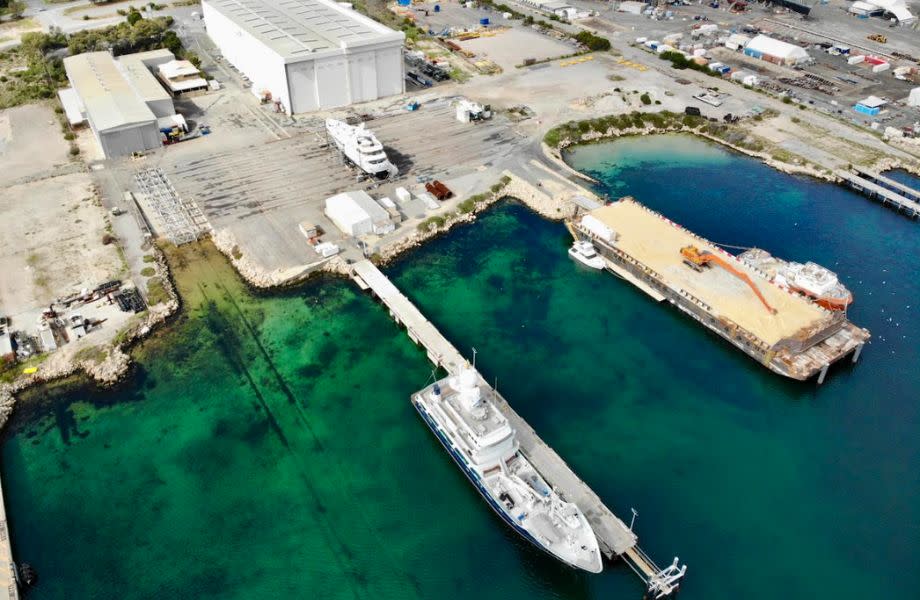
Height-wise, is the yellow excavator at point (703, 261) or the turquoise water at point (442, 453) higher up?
the yellow excavator at point (703, 261)

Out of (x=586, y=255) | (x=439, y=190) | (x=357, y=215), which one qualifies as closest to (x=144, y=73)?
(x=357, y=215)

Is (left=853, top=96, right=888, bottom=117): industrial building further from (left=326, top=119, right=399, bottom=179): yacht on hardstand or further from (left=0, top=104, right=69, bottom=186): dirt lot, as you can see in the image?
(left=0, top=104, right=69, bottom=186): dirt lot

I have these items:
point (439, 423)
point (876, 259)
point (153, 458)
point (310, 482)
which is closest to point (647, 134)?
point (876, 259)

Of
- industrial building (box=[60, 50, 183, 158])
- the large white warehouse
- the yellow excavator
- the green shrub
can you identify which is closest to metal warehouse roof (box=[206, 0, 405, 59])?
the large white warehouse

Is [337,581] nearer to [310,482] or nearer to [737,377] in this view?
[310,482]

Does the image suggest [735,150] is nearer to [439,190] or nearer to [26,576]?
[439,190]

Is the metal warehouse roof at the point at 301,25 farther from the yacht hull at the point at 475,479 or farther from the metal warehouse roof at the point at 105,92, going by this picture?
the yacht hull at the point at 475,479

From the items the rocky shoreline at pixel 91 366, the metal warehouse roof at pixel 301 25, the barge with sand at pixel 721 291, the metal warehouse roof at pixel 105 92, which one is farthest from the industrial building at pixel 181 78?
the barge with sand at pixel 721 291
